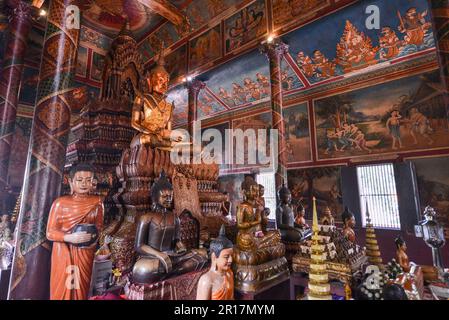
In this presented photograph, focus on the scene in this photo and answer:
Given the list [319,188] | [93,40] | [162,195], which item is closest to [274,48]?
[319,188]

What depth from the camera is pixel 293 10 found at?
5926 millimetres

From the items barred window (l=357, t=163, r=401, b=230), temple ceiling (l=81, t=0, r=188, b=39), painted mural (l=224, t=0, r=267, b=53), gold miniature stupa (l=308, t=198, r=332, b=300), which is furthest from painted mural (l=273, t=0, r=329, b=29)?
gold miniature stupa (l=308, t=198, r=332, b=300)

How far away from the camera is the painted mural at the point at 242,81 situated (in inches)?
310

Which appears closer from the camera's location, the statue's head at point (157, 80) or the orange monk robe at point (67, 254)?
the orange monk robe at point (67, 254)

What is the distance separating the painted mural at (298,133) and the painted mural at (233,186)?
8.45 feet

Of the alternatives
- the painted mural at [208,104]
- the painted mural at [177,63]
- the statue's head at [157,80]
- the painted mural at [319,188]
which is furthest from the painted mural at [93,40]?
the painted mural at [319,188]

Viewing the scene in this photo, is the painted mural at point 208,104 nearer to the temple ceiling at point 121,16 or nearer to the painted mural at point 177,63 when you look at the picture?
the painted mural at point 177,63

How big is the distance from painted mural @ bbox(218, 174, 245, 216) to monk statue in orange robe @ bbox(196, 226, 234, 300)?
825cm

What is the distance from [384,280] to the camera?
1308 mm

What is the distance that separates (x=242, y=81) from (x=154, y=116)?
643 centimetres

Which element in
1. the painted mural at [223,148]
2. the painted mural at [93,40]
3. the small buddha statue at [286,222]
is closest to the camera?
the small buddha statue at [286,222]

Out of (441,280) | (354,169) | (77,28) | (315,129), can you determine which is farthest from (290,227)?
(315,129)

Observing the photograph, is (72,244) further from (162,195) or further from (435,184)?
(435,184)
